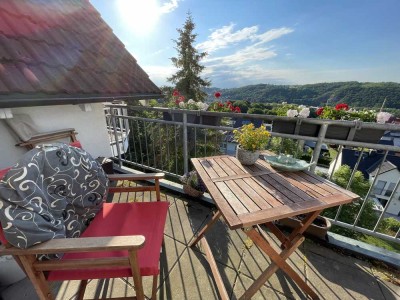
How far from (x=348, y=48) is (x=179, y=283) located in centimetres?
1123

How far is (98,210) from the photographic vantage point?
170cm

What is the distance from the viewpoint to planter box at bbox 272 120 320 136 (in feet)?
6.22

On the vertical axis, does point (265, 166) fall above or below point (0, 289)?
above

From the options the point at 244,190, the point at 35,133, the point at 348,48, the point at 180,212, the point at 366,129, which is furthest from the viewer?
the point at 348,48

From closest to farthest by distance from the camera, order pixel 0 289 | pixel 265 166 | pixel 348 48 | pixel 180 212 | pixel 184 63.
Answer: pixel 0 289 < pixel 265 166 < pixel 180 212 < pixel 348 48 < pixel 184 63

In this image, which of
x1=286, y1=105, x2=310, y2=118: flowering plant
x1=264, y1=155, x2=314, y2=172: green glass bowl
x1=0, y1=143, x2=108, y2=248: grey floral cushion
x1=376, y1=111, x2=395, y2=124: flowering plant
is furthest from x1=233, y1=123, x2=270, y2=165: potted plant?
x1=0, y1=143, x2=108, y2=248: grey floral cushion

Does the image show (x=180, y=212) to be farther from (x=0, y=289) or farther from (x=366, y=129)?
(x=366, y=129)

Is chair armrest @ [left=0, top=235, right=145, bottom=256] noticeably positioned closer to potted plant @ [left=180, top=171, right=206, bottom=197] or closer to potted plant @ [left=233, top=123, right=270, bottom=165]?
potted plant @ [left=233, top=123, right=270, bottom=165]

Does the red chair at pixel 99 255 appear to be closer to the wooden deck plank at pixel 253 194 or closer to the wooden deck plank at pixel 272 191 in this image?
the wooden deck plank at pixel 253 194

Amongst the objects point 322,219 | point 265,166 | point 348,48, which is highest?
point 348,48

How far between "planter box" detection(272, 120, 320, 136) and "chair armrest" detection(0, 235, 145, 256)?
1.80m

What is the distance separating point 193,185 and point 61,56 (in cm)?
253

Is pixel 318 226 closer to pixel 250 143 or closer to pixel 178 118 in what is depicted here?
pixel 250 143

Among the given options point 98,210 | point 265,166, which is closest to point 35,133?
point 98,210
